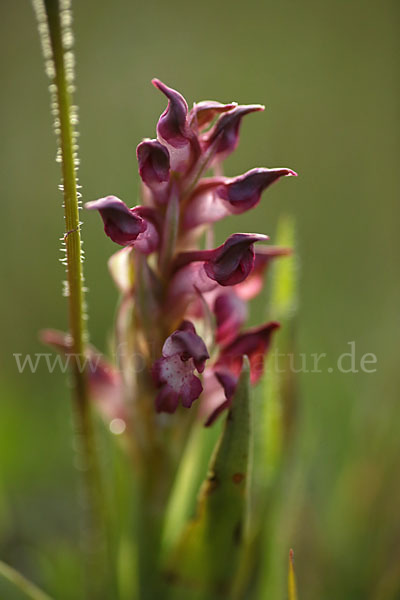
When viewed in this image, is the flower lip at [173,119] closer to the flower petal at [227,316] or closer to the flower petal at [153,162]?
the flower petal at [153,162]

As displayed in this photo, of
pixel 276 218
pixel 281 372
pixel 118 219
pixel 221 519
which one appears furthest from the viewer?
pixel 276 218

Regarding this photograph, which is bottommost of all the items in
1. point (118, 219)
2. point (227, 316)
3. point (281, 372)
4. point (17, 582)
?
point (17, 582)

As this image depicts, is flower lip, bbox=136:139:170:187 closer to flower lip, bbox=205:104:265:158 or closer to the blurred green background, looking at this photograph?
flower lip, bbox=205:104:265:158

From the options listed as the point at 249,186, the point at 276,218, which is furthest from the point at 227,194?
the point at 276,218

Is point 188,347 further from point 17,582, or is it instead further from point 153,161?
point 17,582

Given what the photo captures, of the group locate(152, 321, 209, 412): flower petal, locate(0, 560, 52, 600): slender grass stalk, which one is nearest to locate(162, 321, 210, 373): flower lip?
locate(152, 321, 209, 412): flower petal

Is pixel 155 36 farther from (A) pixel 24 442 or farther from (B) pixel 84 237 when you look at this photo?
Result: (A) pixel 24 442
